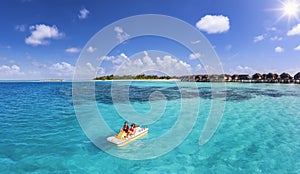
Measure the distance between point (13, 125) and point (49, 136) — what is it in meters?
4.54

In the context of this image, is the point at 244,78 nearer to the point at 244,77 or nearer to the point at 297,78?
the point at 244,77

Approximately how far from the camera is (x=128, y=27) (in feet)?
32.1

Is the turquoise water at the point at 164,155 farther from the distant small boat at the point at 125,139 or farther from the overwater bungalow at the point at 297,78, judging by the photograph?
the overwater bungalow at the point at 297,78

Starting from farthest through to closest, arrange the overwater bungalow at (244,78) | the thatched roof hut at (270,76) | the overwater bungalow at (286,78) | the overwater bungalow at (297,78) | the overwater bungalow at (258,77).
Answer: the overwater bungalow at (244,78)
the overwater bungalow at (258,77)
the thatched roof hut at (270,76)
the overwater bungalow at (286,78)
the overwater bungalow at (297,78)

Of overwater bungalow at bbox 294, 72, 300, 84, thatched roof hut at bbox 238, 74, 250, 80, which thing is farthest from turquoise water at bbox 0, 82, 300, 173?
thatched roof hut at bbox 238, 74, 250, 80

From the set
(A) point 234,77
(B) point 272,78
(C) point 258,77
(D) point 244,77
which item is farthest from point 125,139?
(A) point 234,77

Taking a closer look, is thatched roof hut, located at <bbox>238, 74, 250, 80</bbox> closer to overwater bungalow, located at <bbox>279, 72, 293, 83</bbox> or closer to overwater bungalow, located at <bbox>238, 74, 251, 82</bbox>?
overwater bungalow, located at <bbox>238, 74, 251, 82</bbox>

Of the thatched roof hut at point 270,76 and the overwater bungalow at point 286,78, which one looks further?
the thatched roof hut at point 270,76

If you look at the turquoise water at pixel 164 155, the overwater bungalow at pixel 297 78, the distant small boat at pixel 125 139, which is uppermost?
the overwater bungalow at pixel 297 78

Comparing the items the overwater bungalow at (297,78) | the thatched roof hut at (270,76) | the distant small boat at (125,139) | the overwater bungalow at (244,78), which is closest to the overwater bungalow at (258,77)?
the thatched roof hut at (270,76)

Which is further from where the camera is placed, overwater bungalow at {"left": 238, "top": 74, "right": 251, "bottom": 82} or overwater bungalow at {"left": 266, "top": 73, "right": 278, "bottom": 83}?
overwater bungalow at {"left": 238, "top": 74, "right": 251, "bottom": 82}

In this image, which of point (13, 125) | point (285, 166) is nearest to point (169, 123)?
point (285, 166)

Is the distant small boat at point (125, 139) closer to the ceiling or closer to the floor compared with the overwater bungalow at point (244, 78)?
closer to the floor

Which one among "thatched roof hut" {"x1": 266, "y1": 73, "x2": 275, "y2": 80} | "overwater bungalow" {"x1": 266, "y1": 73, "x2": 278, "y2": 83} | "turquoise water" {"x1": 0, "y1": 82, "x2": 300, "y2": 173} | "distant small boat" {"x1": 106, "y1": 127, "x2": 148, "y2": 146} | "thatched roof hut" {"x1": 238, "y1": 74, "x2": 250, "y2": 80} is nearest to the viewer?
"turquoise water" {"x1": 0, "y1": 82, "x2": 300, "y2": 173}
